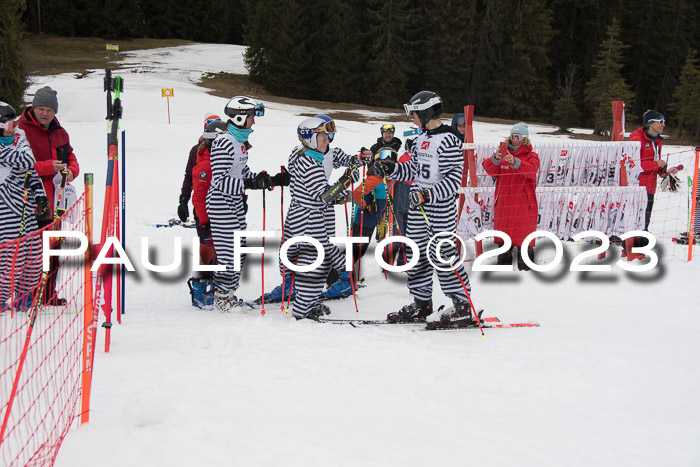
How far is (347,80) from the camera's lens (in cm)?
4531

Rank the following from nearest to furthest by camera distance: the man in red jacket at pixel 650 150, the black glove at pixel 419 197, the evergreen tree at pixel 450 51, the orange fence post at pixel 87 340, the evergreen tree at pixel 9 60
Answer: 1. the orange fence post at pixel 87 340
2. the black glove at pixel 419 197
3. the man in red jacket at pixel 650 150
4. the evergreen tree at pixel 9 60
5. the evergreen tree at pixel 450 51

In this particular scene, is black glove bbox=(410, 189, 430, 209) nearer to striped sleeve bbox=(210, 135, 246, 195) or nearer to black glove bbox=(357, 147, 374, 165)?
black glove bbox=(357, 147, 374, 165)

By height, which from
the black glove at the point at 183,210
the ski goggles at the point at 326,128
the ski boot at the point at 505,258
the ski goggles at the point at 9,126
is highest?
the ski goggles at the point at 326,128

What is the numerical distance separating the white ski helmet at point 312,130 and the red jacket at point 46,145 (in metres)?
2.35

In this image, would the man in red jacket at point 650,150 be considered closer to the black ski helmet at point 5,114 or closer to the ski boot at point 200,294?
the ski boot at point 200,294

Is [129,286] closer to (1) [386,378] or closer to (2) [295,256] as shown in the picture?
(2) [295,256]

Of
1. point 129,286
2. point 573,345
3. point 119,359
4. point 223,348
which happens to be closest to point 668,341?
point 573,345

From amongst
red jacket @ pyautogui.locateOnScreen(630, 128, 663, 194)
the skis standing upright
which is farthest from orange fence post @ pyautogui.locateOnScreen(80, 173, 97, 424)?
red jacket @ pyautogui.locateOnScreen(630, 128, 663, 194)

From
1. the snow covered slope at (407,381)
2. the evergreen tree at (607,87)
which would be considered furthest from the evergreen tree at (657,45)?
the snow covered slope at (407,381)

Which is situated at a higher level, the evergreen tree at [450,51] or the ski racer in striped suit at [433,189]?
the evergreen tree at [450,51]

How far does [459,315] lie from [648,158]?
457 cm

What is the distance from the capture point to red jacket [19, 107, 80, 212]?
19.2ft

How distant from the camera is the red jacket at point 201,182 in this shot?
632cm

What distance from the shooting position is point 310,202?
5785mm
